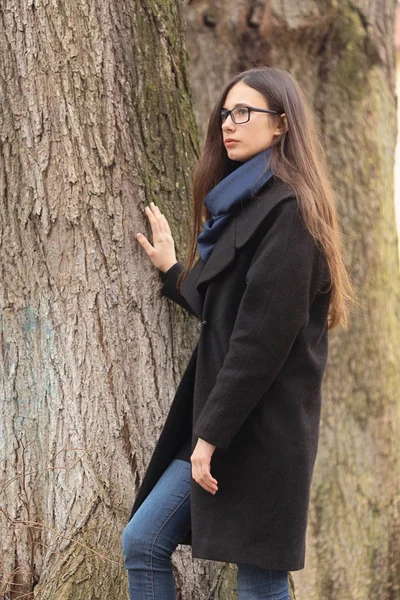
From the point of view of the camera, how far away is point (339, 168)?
527 centimetres

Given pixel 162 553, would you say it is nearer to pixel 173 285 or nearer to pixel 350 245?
pixel 173 285

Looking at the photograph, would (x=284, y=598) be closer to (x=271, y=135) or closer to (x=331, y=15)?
(x=271, y=135)

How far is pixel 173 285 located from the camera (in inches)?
132

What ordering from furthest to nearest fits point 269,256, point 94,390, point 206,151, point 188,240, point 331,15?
point 331,15 < point 188,240 < point 94,390 < point 206,151 < point 269,256

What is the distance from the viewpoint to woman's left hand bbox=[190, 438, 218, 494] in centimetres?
261

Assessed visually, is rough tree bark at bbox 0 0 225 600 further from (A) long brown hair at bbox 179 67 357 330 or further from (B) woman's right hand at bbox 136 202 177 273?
(A) long brown hair at bbox 179 67 357 330

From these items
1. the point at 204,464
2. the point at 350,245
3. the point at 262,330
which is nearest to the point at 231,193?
Answer: the point at 262,330

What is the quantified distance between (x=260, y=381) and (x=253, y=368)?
47 millimetres

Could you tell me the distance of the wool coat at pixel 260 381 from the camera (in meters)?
2.56

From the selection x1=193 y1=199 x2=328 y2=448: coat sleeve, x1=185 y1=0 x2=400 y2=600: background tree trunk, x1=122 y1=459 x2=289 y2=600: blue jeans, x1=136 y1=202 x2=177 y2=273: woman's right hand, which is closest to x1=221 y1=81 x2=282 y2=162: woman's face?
x1=193 y1=199 x2=328 y2=448: coat sleeve

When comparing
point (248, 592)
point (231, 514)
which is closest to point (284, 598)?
point (248, 592)

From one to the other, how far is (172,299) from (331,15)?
2.48 m

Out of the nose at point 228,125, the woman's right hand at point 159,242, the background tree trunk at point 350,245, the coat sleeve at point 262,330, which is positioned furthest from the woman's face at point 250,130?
the background tree trunk at point 350,245

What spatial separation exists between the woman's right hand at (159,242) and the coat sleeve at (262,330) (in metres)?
0.85
